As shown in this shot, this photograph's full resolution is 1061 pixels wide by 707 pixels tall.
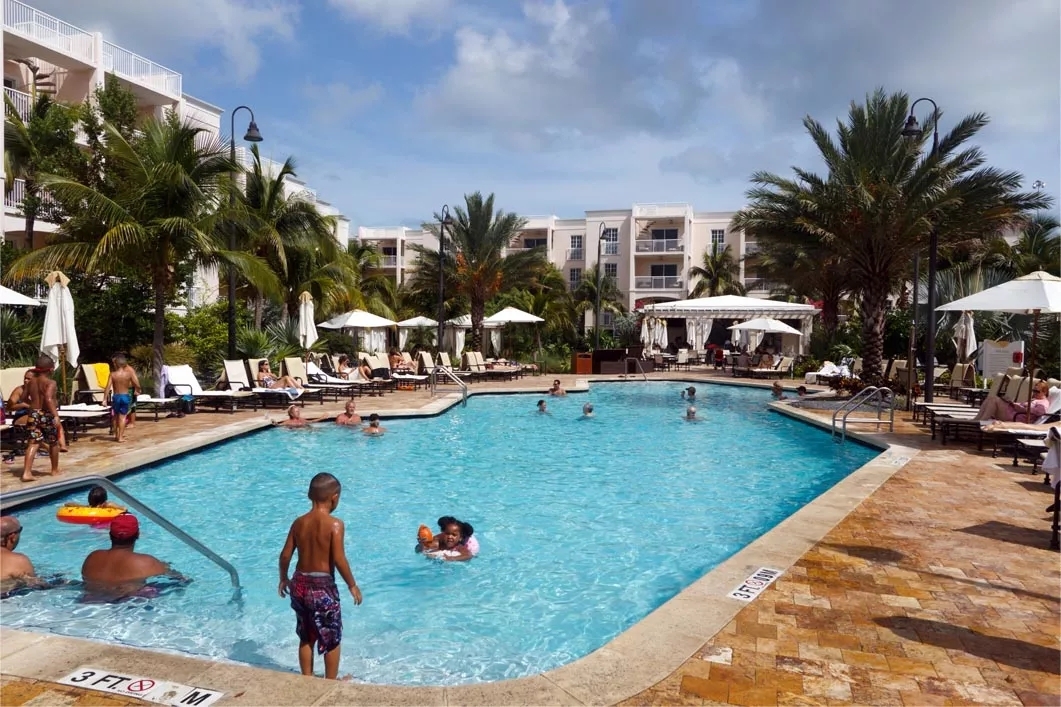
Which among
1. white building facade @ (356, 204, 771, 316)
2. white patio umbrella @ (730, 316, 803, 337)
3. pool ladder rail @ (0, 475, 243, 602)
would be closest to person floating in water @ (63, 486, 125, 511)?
pool ladder rail @ (0, 475, 243, 602)

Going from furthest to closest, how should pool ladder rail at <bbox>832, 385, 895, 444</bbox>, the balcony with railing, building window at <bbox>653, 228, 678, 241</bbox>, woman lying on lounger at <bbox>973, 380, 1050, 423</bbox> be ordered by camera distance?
building window at <bbox>653, 228, 678, 241</bbox> → the balcony with railing → pool ladder rail at <bbox>832, 385, 895, 444</bbox> → woman lying on lounger at <bbox>973, 380, 1050, 423</bbox>

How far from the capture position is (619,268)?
165ft

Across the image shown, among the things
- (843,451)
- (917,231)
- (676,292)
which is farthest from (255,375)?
(676,292)

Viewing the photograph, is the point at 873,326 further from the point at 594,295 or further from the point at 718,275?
the point at 718,275

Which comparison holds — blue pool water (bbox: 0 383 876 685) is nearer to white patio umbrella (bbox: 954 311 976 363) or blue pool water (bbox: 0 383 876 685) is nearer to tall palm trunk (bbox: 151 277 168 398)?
tall palm trunk (bbox: 151 277 168 398)

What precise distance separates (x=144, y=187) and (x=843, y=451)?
14.9 m

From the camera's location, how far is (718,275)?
150 feet

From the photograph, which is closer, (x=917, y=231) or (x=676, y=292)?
(x=917, y=231)

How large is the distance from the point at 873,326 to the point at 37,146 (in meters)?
23.2

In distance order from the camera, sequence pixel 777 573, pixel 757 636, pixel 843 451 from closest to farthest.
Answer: pixel 757 636
pixel 777 573
pixel 843 451

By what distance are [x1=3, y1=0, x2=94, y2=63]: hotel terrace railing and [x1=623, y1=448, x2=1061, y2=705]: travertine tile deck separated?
2697cm

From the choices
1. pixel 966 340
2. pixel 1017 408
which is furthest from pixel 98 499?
pixel 966 340

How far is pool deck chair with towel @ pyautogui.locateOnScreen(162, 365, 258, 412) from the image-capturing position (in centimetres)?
1456

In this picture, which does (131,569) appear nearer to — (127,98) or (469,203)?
(127,98)
